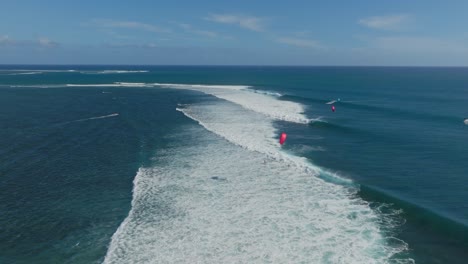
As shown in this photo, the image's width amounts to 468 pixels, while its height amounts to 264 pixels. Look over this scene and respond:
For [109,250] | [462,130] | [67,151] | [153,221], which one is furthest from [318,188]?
[462,130]

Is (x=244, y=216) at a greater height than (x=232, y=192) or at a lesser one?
lesser

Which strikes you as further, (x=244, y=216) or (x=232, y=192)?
(x=232, y=192)

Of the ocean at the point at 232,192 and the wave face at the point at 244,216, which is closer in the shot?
the wave face at the point at 244,216

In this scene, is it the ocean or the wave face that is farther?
the ocean
